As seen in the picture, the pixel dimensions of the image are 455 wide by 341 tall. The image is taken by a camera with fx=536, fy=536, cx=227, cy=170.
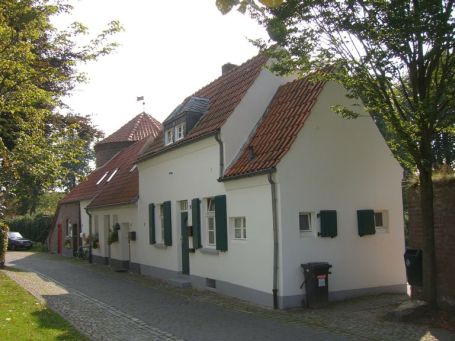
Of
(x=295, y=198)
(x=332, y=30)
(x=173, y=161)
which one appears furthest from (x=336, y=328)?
(x=173, y=161)

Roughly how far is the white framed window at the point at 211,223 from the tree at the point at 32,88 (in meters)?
4.12

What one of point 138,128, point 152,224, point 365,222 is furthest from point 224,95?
point 138,128

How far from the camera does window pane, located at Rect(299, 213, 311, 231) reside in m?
13.1

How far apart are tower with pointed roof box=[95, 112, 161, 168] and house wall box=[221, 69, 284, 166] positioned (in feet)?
52.6

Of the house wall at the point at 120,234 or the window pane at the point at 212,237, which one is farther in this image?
the house wall at the point at 120,234

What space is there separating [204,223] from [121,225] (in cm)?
890

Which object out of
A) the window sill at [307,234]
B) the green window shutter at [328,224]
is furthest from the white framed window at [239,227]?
the green window shutter at [328,224]

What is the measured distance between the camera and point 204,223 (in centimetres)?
1614

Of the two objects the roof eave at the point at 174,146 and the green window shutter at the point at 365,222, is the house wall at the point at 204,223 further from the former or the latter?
the green window shutter at the point at 365,222

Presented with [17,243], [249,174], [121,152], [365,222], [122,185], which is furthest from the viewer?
[17,243]

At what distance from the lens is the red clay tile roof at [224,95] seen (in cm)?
1566

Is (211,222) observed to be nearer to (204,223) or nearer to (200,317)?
(204,223)

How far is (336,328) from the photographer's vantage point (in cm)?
1005

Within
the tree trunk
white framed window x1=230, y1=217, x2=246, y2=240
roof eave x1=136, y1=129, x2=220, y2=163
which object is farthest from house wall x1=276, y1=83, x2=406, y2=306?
roof eave x1=136, y1=129, x2=220, y2=163
